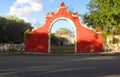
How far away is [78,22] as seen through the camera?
45.2m

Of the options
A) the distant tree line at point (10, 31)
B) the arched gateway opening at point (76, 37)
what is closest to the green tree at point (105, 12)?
the arched gateway opening at point (76, 37)

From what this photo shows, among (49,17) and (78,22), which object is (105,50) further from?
(49,17)

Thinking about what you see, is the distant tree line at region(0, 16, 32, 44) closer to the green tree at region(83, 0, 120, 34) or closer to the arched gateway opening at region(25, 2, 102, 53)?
the green tree at region(83, 0, 120, 34)

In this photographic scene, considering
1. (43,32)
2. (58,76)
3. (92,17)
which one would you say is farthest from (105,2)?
(58,76)

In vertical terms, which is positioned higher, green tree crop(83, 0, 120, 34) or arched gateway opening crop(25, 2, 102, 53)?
green tree crop(83, 0, 120, 34)

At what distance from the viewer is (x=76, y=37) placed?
45.2m

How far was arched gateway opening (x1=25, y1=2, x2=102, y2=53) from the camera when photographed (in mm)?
45000

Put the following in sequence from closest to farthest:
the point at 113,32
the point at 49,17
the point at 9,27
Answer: the point at 49,17 → the point at 113,32 → the point at 9,27

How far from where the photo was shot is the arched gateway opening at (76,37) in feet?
148

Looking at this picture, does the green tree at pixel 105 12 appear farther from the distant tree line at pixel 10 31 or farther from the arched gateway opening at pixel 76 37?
the distant tree line at pixel 10 31

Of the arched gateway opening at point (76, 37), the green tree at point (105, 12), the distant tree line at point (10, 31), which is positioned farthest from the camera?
the distant tree line at point (10, 31)

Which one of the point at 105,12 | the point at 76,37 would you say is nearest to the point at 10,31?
the point at 105,12

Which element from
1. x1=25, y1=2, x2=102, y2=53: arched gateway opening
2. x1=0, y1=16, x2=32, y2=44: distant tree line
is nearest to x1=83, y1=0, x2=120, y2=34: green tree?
x1=25, y1=2, x2=102, y2=53: arched gateway opening

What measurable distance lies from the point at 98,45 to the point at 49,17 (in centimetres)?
740
